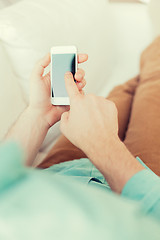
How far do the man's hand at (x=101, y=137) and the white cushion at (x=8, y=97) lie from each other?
0.35 m

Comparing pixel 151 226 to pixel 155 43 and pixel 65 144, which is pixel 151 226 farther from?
pixel 155 43

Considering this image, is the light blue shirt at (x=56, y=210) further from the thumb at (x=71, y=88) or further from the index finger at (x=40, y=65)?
the index finger at (x=40, y=65)

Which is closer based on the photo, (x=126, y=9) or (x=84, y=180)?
(x=84, y=180)

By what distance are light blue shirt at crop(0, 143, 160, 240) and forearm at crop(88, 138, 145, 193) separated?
9.0 inches

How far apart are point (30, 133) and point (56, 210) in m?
0.54

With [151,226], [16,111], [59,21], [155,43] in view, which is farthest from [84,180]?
[155,43]

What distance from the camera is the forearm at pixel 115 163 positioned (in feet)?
1.73

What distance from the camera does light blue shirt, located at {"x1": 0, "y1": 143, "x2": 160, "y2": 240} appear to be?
10.3 inches

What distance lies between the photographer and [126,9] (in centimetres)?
170

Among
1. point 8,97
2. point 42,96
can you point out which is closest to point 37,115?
point 42,96

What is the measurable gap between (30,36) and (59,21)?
16 centimetres

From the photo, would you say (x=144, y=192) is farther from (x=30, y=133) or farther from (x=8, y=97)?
(x=8, y=97)

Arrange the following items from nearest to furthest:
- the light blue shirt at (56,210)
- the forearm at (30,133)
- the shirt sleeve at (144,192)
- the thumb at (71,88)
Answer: the light blue shirt at (56,210) < the shirt sleeve at (144,192) < the thumb at (71,88) < the forearm at (30,133)

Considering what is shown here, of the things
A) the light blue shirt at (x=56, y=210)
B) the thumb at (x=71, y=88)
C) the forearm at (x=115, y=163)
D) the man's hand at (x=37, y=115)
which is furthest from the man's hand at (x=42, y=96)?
the light blue shirt at (x=56, y=210)
